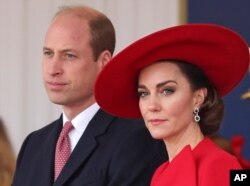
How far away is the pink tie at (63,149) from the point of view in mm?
2623

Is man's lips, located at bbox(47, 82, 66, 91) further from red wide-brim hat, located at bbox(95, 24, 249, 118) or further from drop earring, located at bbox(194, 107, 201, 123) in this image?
drop earring, located at bbox(194, 107, 201, 123)

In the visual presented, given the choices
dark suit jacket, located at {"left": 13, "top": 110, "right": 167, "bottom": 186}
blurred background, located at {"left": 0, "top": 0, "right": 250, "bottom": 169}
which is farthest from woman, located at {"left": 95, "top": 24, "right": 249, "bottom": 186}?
blurred background, located at {"left": 0, "top": 0, "right": 250, "bottom": 169}

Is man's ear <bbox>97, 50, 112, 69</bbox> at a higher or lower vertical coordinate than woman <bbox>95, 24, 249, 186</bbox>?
higher

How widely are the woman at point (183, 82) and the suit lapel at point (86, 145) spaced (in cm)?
25

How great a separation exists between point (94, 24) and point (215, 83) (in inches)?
18.5

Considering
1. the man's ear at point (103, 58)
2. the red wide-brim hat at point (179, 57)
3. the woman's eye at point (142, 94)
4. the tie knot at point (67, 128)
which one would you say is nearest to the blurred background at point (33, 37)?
the man's ear at point (103, 58)

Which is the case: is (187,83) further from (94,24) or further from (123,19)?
(123,19)

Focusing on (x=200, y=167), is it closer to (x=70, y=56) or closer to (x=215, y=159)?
(x=215, y=159)

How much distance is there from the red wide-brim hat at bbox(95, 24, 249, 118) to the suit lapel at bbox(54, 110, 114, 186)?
0.42 feet

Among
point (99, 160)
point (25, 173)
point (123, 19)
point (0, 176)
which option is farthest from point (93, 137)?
point (123, 19)

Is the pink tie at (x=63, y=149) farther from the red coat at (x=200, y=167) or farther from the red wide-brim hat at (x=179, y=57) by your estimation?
the red coat at (x=200, y=167)

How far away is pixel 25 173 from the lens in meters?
2.74

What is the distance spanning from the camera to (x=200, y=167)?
2141 millimetres

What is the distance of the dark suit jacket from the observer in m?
2.46
